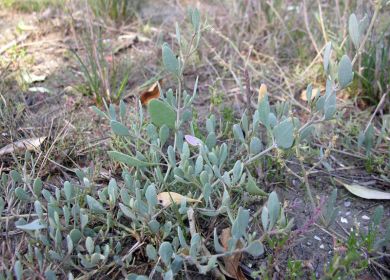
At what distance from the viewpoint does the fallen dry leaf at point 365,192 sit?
1.54 m

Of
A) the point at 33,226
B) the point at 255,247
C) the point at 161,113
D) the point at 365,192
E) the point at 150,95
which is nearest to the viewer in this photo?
the point at 255,247

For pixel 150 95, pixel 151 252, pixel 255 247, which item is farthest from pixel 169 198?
pixel 150 95

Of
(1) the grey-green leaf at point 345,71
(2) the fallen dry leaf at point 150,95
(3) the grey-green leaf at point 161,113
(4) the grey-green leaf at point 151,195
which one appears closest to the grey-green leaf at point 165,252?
(4) the grey-green leaf at point 151,195

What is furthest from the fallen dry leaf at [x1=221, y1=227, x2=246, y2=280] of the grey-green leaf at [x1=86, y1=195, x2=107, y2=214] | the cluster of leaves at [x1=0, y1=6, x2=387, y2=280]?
the grey-green leaf at [x1=86, y1=195, x2=107, y2=214]

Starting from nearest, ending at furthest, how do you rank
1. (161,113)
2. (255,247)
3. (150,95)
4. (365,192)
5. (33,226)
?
(255,247), (33,226), (161,113), (365,192), (150,95)

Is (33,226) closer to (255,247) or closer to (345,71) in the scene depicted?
(255,247)

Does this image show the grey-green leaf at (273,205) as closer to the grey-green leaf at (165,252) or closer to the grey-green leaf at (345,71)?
the grey-green leaf at (165,252)

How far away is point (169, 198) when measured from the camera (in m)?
1.31

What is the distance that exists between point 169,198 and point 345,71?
24.1 inches

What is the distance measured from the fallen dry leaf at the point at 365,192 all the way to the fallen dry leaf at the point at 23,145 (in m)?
1.10

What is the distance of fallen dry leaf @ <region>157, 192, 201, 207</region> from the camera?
1274 millimetres

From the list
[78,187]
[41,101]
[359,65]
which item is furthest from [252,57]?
[78,187]

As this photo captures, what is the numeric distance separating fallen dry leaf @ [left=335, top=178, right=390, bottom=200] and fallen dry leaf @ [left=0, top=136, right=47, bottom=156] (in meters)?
1.10

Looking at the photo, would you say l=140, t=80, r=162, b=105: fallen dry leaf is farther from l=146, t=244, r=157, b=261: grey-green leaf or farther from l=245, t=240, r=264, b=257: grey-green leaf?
l=245, t=240, r=264, b=257: grey-green leaf
